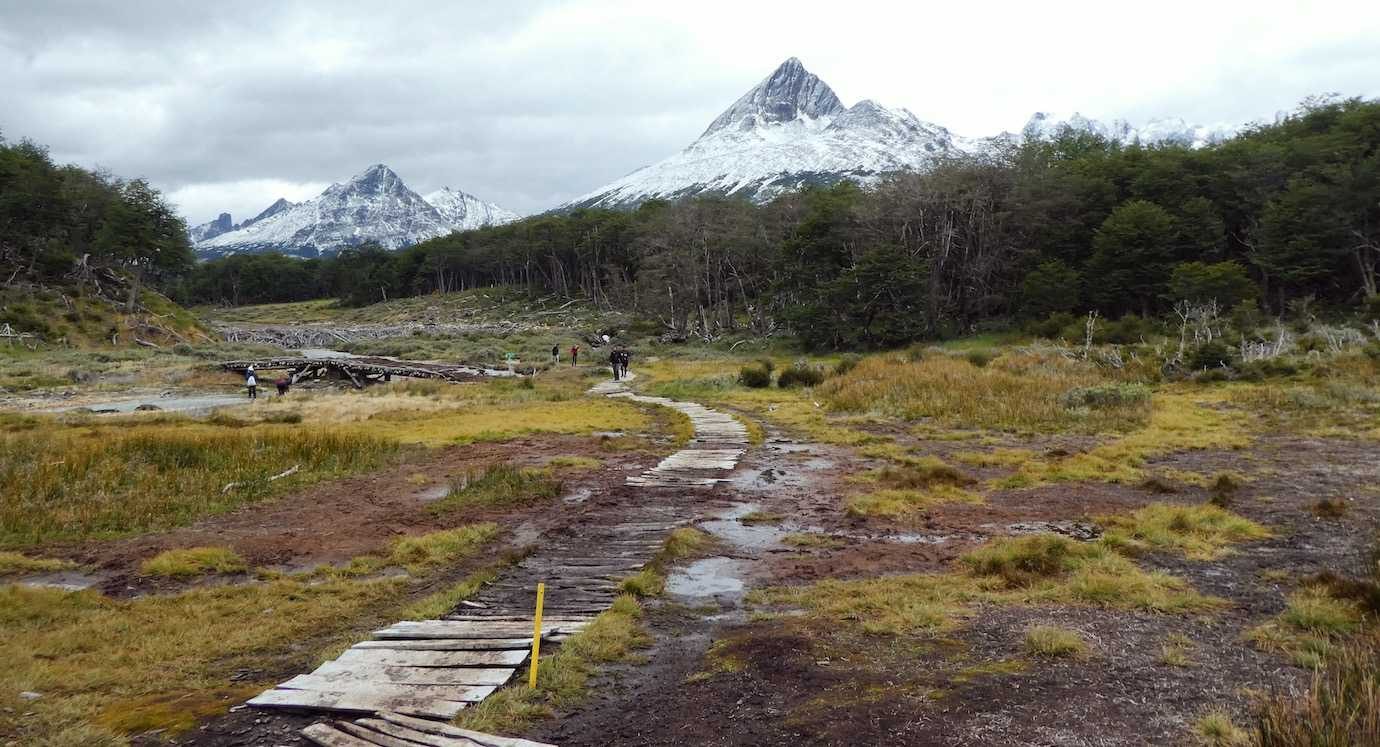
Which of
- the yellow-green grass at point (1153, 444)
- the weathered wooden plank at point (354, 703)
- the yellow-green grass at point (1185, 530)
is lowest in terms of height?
the yellow-green grass at point (1153, 444)

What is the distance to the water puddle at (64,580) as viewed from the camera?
1023 cm

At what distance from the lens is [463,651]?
733cm

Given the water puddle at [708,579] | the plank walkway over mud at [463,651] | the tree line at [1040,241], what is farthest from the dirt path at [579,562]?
the tree line at [1040,241]

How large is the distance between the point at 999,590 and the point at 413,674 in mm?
6553

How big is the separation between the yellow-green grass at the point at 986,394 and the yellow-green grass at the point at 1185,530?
1059 cm

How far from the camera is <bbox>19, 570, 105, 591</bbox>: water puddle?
33.6ft

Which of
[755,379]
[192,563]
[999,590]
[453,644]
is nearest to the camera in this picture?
[453,644]

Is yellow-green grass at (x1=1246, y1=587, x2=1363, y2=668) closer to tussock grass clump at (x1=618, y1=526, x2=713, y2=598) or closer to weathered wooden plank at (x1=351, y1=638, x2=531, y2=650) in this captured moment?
tussock grass clump at (x1=618, y1=526, x2=713, y2=598)

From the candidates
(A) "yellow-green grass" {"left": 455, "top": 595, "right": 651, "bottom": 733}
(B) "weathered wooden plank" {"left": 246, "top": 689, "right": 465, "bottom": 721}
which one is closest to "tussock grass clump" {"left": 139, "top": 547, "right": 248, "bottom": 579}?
(B) "weathered wooden plank" {"left": 246, "top": 689, "right": 465, "bottom": 721}

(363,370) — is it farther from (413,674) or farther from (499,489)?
(413,674)

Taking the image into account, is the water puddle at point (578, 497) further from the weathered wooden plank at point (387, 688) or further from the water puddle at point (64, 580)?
the weathered wooden plank at point (387, 688)

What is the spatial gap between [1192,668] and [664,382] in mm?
33833

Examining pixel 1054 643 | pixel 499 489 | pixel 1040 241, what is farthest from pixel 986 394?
pixel 1040 241

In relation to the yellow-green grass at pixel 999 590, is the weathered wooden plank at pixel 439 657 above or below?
above
